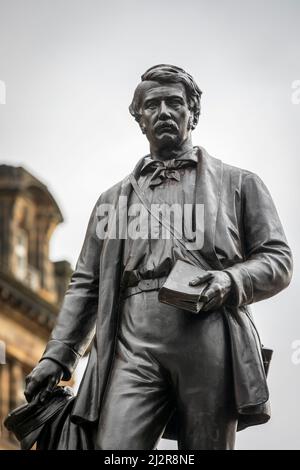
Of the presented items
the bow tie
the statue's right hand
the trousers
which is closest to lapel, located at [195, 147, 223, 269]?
the bow tie

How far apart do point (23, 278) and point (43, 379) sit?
4248 cm

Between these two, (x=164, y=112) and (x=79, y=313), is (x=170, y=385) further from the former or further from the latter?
(x=164, y=112)

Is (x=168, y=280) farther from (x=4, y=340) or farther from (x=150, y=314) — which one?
(x=4, y=340)

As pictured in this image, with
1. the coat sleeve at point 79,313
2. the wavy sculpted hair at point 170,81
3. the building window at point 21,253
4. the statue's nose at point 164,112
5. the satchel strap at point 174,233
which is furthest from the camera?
the building window at point 21,253

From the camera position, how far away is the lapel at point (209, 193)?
9.93 m

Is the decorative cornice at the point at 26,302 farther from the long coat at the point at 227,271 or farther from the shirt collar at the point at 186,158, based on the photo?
the long coat at the point at 227,271

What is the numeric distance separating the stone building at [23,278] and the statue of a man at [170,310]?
36322 mm

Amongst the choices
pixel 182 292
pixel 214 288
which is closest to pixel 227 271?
pixel 214 288

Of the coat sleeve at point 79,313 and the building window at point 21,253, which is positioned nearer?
the coat sleeve at point 79,313

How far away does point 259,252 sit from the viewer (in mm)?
10078

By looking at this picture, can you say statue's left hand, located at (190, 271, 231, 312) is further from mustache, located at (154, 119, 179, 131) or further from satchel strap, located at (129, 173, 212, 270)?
mustache, located at (154, 119, 179, 131)
